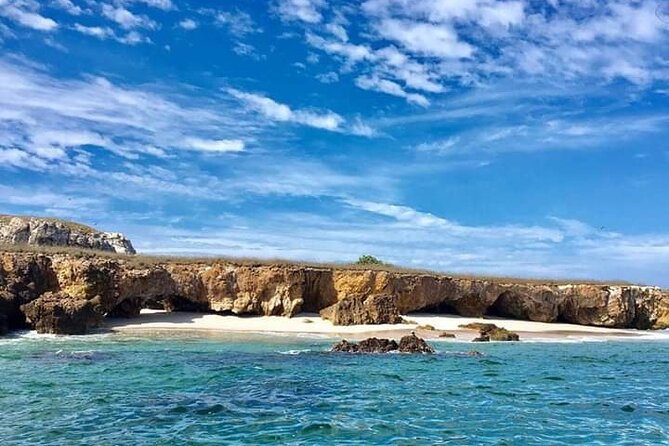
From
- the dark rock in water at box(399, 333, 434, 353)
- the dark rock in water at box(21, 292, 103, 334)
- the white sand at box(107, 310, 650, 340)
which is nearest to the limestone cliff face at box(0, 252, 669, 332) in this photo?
the dark rock in water at box(21, 292, 103, 334)

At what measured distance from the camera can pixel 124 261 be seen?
126 feet

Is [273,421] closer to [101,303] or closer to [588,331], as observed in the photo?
[101,303]

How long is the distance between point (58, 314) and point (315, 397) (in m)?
20.6

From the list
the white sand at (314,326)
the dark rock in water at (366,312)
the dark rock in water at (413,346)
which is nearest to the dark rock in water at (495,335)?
the white sand at (314,326)

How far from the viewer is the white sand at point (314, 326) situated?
3575 centimetres

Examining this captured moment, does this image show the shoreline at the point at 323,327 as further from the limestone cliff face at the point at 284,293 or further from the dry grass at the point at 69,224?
the dry grass at the point at 69,224

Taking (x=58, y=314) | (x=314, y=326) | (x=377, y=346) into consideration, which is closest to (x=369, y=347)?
(x=377, y=346)

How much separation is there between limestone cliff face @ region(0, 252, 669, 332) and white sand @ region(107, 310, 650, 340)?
39.8 inches

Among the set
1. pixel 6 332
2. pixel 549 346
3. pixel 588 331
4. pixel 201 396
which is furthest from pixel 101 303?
pixel 588 331

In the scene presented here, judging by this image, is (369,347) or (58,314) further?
(58,314)

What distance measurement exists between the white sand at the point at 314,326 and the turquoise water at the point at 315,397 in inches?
358

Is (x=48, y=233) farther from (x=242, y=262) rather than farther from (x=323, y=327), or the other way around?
(x=323, y=327)

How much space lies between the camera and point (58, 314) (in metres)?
31.0

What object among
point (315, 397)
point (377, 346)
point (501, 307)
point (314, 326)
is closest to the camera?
point (315, 397)
